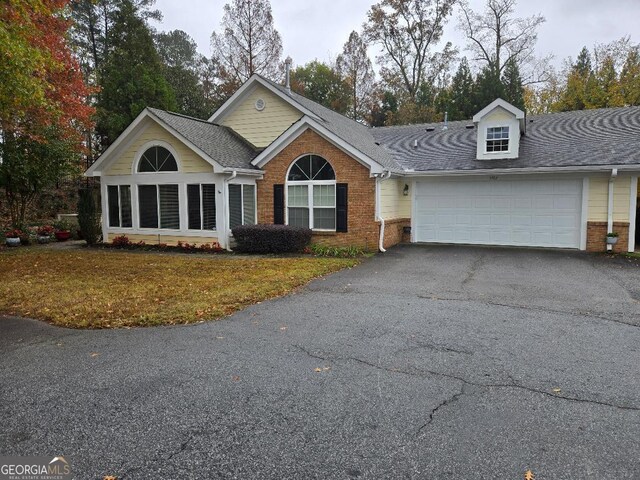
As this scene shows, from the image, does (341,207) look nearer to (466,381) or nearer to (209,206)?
(209,206)

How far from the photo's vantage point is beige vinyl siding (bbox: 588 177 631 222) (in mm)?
12719

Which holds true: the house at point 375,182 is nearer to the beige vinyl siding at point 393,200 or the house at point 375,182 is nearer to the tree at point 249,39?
the beige vinyl siding at point 393,200

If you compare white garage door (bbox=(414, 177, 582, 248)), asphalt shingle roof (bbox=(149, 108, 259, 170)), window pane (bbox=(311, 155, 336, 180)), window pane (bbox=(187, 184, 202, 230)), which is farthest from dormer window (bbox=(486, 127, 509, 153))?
window pane (bbox=(187, 184, 202, 230))

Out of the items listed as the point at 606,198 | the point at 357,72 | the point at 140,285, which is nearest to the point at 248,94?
the point at 140,285

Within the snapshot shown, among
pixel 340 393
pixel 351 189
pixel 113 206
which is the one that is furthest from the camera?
pixel 113 206

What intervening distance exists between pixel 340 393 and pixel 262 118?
48.1 ft

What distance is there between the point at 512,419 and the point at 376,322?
2833 mm

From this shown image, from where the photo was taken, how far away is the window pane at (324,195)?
13.9 metres

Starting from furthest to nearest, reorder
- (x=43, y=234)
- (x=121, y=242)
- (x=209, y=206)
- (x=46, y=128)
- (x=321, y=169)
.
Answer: (x=43, y=234) < (x=46, y=128) < (x=121, y=242) < (x=209, y=206) < (x=321, y=169)

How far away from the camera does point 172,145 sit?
14500 millimetres

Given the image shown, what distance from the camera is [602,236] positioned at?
512 inches

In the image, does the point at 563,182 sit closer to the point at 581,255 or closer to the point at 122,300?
the point at 581,255

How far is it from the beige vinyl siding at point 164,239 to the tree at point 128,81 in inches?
438

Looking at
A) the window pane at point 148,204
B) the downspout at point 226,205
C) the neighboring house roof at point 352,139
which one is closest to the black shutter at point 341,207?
the neighboring house roof at point 352,139
